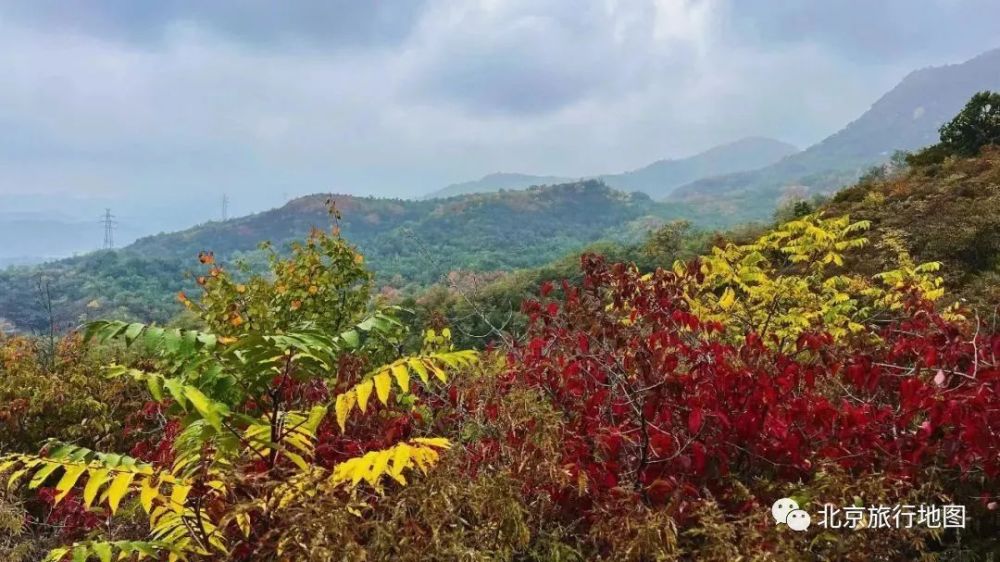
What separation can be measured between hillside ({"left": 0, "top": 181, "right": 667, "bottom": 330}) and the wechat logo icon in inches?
Result: 3322

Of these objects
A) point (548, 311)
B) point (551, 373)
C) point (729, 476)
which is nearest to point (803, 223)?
point (548, 311)

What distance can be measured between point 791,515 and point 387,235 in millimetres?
134154

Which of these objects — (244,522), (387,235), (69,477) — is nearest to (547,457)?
(244,522)

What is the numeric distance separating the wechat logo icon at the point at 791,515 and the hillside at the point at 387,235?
84369 millimetres

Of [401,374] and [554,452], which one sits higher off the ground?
[401,374]

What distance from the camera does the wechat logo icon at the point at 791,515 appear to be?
7.18 feet

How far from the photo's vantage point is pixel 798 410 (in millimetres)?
2713

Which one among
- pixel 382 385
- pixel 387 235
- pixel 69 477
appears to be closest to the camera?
pixel 69 477

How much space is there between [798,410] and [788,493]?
1.37 feet

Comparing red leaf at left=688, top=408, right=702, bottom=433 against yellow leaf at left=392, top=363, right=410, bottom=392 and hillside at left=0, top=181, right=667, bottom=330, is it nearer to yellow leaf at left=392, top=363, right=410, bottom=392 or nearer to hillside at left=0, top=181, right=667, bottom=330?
yellow leaf at left=392, top=363, right=410, bottom=392

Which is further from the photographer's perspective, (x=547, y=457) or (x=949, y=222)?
(x=949, y=222)

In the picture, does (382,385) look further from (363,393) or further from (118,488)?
(118,488)

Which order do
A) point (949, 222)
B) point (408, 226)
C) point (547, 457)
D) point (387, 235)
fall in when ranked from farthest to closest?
point (387, 235)
point (408, 226)
point (949, 222)
point (547, 457)

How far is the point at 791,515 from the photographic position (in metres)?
2.22
